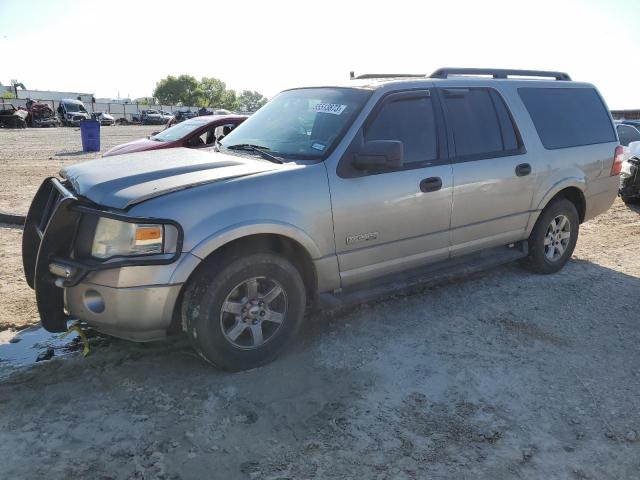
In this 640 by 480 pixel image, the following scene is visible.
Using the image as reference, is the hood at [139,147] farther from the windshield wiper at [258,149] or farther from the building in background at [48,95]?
the building in background at [48,95]

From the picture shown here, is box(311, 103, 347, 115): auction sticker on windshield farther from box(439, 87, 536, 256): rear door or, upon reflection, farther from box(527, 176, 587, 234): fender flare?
box(527, 176, 587, 234): fender flare

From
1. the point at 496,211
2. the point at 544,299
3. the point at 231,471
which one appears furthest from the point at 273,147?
the point at 544,299

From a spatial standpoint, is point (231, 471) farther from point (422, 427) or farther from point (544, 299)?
point (544, 299)

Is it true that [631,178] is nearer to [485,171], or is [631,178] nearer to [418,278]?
[485,171]

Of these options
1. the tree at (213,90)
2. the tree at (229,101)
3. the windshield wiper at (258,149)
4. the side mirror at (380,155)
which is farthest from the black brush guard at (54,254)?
the tree at (229,101)

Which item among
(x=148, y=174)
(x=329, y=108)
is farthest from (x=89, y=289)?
(x=329, y=108)

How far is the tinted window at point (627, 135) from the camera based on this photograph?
11.6m

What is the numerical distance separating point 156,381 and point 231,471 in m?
1.04

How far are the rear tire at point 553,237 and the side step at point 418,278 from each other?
0.18m

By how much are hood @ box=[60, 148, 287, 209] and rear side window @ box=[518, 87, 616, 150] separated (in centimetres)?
292

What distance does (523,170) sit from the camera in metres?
4.97

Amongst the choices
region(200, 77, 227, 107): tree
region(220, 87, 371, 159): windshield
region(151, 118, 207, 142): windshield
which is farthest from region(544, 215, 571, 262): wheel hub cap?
region(200, 77, 227, 107): tree

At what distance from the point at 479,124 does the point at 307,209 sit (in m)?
2.02

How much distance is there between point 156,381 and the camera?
3.46 m
